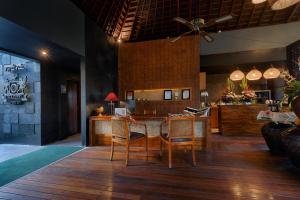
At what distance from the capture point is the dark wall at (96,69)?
4.77m

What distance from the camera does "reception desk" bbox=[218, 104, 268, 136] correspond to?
228 inches

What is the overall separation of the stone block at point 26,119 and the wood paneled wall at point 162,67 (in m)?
2.85

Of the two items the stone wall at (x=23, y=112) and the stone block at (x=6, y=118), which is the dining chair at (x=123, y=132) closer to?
the stone wall at (x=23, y=112)

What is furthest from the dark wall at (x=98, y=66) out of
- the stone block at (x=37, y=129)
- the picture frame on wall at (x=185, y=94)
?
the picture frame on wall at (x=185, y=94)

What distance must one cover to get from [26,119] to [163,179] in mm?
4484

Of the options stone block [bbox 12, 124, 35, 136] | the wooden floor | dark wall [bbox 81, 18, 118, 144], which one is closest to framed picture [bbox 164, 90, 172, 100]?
dark wall [bbox 81, 18, 118, 144]

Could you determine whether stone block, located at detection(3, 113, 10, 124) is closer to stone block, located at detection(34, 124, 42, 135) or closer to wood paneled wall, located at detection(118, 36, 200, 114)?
stone block, located at detection(34, 124, 42, 135)

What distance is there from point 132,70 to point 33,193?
496 centimetres

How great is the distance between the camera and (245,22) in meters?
6.43

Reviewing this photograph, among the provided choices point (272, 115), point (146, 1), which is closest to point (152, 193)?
point (272, 115)

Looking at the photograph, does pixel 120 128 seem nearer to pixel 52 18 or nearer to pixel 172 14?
pixel 52 18

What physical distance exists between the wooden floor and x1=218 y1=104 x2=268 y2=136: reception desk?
2.23 m

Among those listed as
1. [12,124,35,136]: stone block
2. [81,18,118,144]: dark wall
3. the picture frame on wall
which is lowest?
[12,124,35,136]: stone block

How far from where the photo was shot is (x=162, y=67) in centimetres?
638
